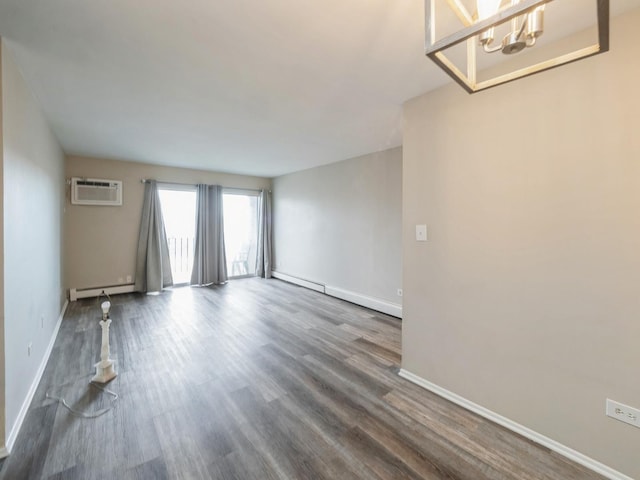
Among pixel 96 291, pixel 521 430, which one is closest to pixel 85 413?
pixel 521 430

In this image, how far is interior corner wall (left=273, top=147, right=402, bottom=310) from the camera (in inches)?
155

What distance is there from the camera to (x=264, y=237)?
21.3 feet

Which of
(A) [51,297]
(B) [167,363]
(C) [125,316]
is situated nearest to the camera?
(B) [167,363]

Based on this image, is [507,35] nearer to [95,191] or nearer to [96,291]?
[95,191]

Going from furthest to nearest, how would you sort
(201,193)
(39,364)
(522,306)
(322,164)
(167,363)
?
(201,193), (322,164), (167,363), (39,364), (522,306)

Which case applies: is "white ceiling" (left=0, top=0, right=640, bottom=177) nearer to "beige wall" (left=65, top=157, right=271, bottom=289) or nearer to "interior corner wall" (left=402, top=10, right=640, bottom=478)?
"interior corner wall" (left=402, top=10, right=640, bottom=478)

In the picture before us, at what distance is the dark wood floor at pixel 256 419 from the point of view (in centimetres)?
148

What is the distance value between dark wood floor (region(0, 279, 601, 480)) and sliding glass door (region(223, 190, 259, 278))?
317cm

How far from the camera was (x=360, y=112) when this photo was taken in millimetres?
2646

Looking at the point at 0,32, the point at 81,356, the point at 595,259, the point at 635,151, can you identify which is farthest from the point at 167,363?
the point at 635,151

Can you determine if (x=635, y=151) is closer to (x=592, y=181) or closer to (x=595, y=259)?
(x=592, y=181)

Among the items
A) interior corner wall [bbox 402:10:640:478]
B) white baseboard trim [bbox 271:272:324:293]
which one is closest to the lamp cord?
interior corner wall [bbox 402:10:640:478]

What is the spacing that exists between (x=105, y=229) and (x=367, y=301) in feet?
15.3

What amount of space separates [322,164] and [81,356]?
4231 mm
